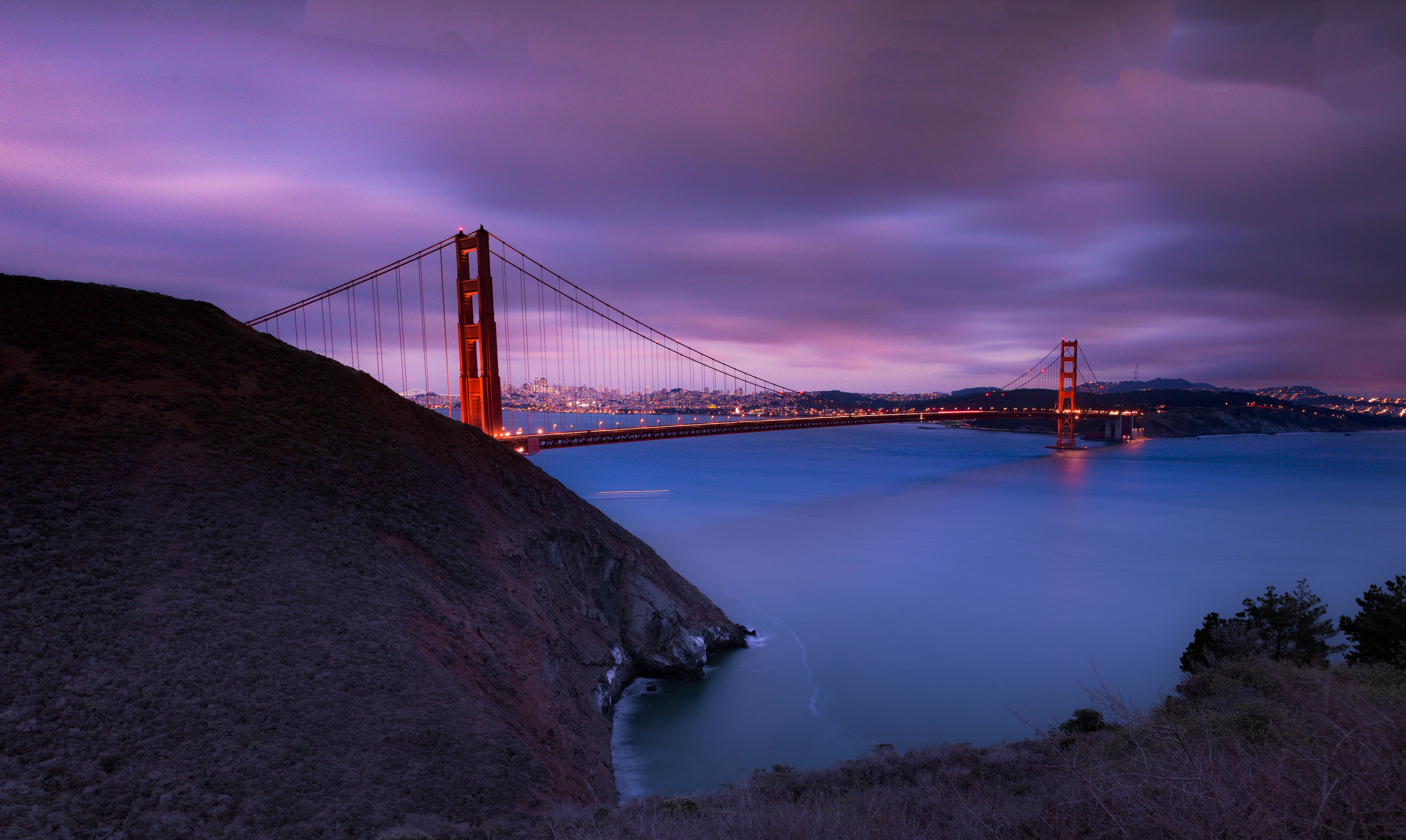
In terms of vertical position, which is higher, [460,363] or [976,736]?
[460,363]

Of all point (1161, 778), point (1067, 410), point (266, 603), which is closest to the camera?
point (1161, 778)

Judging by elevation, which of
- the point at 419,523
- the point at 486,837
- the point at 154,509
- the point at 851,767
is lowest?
the point at 851,767

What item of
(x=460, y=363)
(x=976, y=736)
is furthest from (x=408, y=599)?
(x=460, y=363)

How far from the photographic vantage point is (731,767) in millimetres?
15000

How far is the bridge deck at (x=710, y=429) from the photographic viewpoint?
34.1 meters

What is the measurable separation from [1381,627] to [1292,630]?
194 cm

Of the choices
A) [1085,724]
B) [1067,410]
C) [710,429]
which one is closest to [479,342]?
[710,429]

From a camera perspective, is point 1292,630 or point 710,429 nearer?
point 1292,630

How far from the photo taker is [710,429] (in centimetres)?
4344

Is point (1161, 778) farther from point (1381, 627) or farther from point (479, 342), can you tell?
point (479, 342)

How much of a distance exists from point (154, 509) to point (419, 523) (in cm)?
495

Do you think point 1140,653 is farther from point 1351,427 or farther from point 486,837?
point 1351,427

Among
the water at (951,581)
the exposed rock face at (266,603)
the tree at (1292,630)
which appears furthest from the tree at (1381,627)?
the exposed rock face at (266,603)

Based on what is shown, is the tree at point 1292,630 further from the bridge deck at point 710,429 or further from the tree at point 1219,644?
the bridge deck at point 710,429
